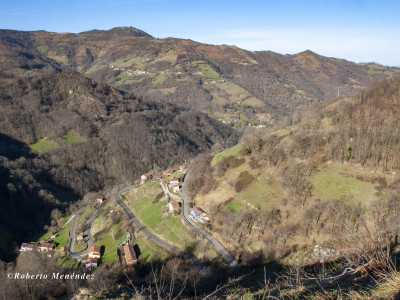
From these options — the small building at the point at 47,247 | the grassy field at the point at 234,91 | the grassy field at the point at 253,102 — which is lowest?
the small building at the point at 47,247

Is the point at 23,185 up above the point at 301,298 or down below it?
below

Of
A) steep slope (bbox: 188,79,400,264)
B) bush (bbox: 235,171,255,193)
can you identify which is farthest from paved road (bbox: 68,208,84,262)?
bush (bbox: 235,171,255,193)

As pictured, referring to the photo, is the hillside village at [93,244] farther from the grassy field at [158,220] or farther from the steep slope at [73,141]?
the steep slope at [73,141]

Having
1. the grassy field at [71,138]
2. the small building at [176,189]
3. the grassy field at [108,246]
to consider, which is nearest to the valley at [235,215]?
the grassy field at [108,246]

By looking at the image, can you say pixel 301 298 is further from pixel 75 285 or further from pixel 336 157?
pixel 336 157

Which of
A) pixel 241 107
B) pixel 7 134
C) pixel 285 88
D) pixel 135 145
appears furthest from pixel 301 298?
pixel 285 88

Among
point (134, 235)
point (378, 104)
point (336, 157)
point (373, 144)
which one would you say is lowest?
point (134, 235)

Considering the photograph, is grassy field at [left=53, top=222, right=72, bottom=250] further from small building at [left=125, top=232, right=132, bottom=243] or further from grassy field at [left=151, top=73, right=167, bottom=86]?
grassy field at [left=151, top=73, right=167, bottom=86]
